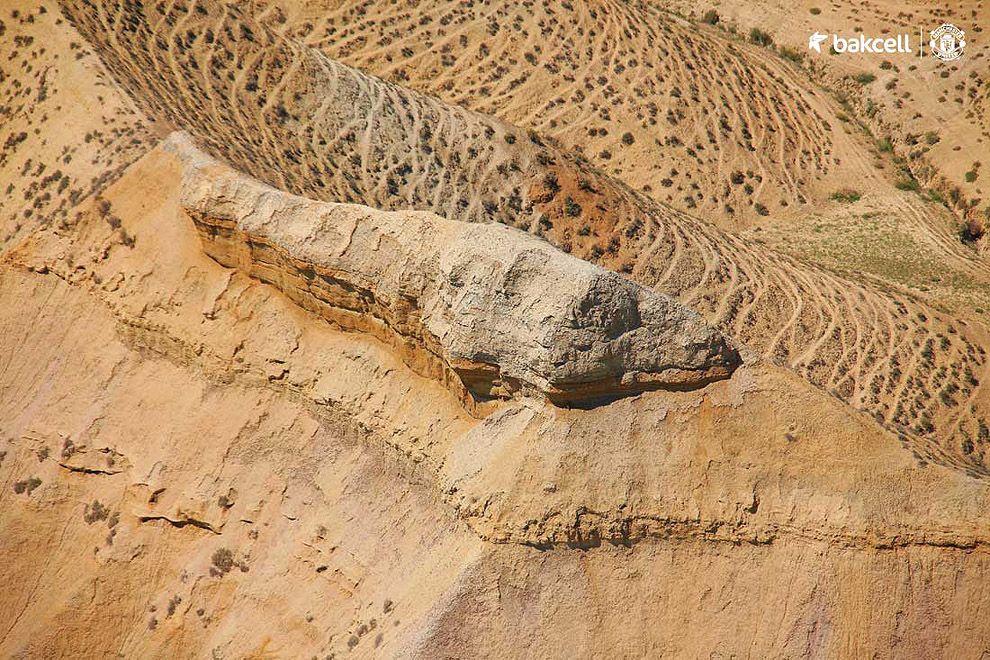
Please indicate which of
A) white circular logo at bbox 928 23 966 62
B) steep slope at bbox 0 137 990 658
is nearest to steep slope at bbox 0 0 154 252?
steep slope at bbox 0 137 990 658

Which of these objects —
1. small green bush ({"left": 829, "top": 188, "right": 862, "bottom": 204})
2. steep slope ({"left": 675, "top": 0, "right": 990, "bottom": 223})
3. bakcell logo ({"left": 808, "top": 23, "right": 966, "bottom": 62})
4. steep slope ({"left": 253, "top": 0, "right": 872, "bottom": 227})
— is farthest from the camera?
bakcell logo ({"left": 808, "top": 23, "right": 966, "bottom": 62})

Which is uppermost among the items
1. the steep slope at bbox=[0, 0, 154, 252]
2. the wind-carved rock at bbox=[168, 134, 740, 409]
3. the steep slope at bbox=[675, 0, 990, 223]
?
the steep slope at bbox=[0, 0, 154, 252]

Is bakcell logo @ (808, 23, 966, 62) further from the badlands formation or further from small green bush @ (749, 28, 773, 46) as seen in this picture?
the badlands formation

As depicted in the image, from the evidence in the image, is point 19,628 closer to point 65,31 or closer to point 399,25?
point 65,31

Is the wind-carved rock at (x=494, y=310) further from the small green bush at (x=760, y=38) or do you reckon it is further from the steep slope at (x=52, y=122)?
the small green bush at (x=760, y=38)

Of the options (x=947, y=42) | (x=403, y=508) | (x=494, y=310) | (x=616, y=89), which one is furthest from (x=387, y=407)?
(x=947, y=42)

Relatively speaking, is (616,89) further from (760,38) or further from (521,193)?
(521,193)

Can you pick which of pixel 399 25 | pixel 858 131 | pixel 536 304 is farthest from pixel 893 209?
pixel 536 304
